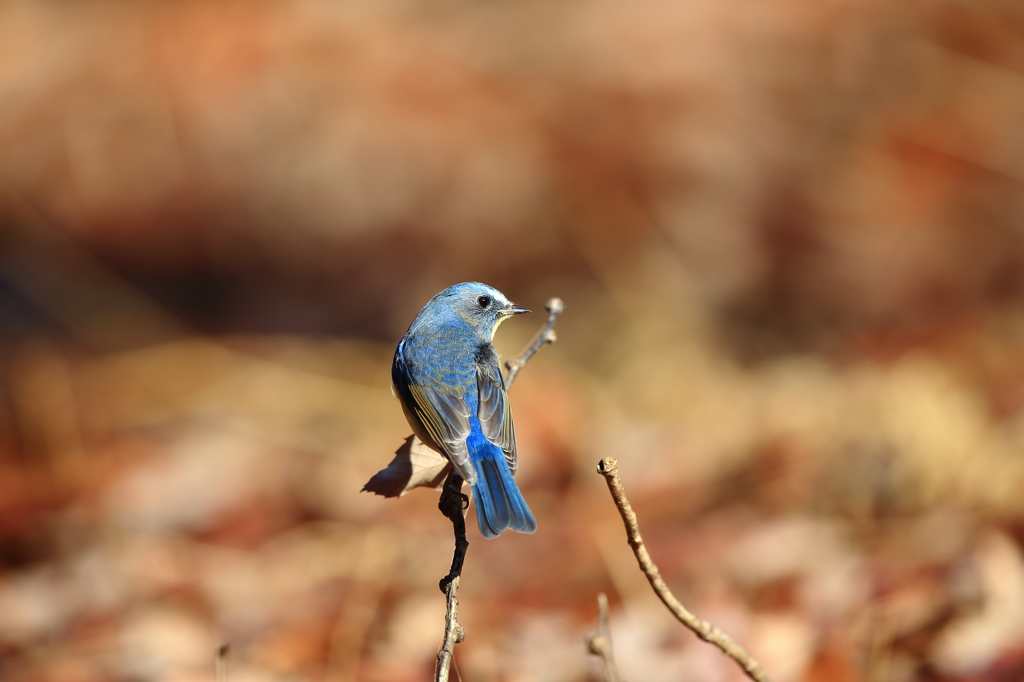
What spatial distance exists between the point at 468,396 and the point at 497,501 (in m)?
0.39

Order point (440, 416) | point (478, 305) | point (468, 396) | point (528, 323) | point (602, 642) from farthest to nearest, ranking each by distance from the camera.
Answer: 1. point (528, 323)
2. point (478, 305)
3. point (468, 396)
4. point (440, 416)
5. point (602, 642)

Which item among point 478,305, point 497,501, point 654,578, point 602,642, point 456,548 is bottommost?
point 602,642

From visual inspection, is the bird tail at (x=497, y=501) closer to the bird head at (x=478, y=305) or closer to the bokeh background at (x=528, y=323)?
the bird head at (x=478, y=305)

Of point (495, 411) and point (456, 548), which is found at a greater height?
point (495, 411)

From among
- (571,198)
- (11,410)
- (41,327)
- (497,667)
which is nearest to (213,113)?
(41,327)

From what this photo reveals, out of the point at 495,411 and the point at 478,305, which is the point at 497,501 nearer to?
the point at 495,411

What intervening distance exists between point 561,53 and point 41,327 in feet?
19.6

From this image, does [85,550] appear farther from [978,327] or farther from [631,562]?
[978,327]

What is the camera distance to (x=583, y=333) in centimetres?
670

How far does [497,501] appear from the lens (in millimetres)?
2291

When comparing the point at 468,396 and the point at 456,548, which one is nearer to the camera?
the point at 456,548

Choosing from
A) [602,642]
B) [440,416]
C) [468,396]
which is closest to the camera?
[602,642]

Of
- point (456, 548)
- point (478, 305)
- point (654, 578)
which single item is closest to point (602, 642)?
point (654, 578)

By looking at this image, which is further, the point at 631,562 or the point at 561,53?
the point at 561,53
